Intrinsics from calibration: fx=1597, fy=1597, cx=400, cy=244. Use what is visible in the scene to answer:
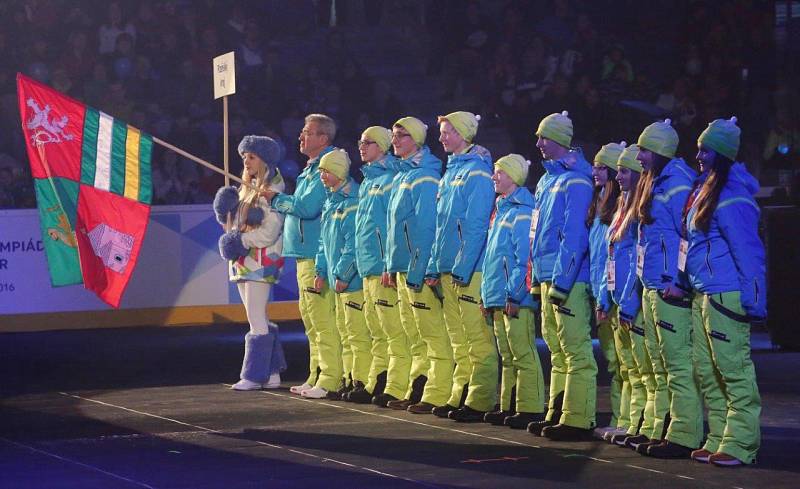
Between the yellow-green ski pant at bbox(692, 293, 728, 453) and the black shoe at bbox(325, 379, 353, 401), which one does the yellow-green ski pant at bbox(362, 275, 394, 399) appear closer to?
the black shoe at bbox(325, 379, 353, 401)

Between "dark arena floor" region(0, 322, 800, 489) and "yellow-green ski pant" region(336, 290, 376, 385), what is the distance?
42 cm

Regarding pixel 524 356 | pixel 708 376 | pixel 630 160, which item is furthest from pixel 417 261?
pixel 708 376

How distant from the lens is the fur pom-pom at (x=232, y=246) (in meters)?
13.9

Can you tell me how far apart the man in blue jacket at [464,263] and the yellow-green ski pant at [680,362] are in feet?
7.43

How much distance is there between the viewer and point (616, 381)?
36.8 ft

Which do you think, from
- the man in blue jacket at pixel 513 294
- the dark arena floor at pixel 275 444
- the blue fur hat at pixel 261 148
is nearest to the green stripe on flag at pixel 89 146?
the blue fur hat at pixel 261 148

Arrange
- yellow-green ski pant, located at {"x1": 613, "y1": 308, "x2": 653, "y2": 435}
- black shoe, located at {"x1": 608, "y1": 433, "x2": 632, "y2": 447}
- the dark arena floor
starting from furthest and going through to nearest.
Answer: yellow-green ski pant, located at {"x1": 613, "y1": 308, "x2": 653, "y2": 435} < black shoe, located at {"x1": 608, "y1": 433, "x2": 632, "y2": 447} < the dark arena floor

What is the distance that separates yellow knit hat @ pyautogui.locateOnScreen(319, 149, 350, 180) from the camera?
1340cm

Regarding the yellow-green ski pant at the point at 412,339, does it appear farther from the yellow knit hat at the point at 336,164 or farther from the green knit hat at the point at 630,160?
the green knit hat at the point at 630,160

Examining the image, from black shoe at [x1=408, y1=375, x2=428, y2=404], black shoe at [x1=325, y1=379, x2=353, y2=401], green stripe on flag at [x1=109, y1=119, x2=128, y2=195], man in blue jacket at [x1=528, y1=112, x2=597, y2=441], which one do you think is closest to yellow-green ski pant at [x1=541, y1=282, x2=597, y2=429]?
man in blue jacket at [x1=528, y1=112, x2=597, y2=441]

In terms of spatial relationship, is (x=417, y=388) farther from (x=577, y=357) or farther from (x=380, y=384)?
(x=577, y=357)

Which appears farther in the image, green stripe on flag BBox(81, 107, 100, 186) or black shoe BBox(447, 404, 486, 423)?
green stripe on flag BBox(81, 107, 100, 186)

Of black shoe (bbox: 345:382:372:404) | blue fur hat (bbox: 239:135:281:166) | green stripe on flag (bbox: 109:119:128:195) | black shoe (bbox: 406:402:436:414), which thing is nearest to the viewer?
black shoe (bbox: 406:402:436:414)

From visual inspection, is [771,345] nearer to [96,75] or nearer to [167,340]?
[167,340]
